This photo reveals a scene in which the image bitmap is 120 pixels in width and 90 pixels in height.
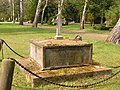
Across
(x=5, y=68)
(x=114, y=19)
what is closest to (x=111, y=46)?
(x=5, y=68)

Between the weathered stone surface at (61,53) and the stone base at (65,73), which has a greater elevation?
the weathered stone surface at (61,53)

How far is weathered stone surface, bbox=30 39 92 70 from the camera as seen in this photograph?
7199 mm

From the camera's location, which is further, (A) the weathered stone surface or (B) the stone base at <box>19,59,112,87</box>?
(A) the weathered stone surface

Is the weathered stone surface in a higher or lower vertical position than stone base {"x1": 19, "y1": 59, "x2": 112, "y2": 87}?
higher

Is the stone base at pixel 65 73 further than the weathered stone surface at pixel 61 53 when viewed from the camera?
No

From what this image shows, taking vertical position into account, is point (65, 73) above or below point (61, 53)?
below

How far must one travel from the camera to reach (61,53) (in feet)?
24.2

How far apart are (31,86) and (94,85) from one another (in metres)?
1.55

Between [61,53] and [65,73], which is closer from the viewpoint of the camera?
[65,73]

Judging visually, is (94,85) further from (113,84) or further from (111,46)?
(111,46)

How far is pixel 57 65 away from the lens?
24.2 ft

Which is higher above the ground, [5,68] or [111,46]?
[5,68]

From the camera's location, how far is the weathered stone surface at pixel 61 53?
23.6 ft

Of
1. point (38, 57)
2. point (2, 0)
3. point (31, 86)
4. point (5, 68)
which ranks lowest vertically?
point (31, 86)
